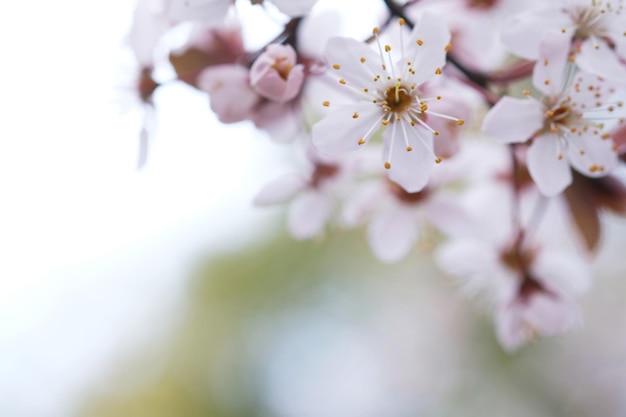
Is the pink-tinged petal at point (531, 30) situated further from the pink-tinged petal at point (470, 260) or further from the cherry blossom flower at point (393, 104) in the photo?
the pink-tinged petal at point (470, 260)

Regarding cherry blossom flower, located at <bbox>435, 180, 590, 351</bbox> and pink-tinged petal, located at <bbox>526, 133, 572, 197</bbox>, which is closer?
pink-tinged petal, located at <bbox>526, 133, 572, 197</bbox>

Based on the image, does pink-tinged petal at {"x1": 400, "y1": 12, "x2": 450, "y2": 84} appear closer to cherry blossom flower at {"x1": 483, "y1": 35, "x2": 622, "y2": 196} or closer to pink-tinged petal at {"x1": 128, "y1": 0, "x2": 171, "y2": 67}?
cherry blossom flower at {"x1": 483, "y1": 35, "x2": 622, "y2": 196}

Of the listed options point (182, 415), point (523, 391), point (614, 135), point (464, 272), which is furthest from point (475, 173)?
point (182, 415)

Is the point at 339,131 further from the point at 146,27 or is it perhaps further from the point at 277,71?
the point at 146,27

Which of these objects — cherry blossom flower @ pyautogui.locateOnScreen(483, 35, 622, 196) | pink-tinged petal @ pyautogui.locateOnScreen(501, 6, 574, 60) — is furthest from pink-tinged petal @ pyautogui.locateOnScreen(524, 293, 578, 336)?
pink-tinged petal @ pyautogui.locateOnScreen(501, 6, 574, 60)

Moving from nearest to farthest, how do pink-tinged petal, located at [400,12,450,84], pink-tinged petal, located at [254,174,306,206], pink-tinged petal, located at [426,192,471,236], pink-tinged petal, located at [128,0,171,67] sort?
pink-tinged petal, located at [400,12,450,84] < pink-tinged petal, located at [128,0,171,67] < pink-tinged petal, located at [254,174,306,206] < pink-tinged petal, located at [426,192,471,236]

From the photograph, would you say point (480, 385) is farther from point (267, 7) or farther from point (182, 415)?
point (267, 7)
